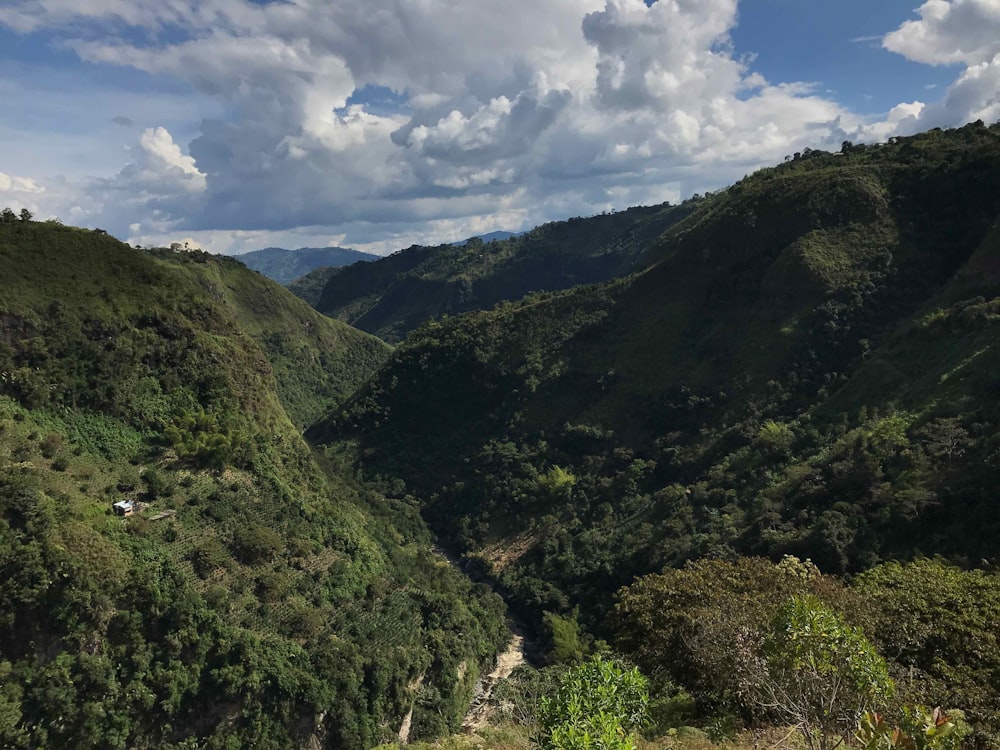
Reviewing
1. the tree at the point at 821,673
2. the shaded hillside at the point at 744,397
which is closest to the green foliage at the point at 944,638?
the tree at the point at 821,673

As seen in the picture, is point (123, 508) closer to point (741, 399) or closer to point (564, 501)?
point (564, 501)

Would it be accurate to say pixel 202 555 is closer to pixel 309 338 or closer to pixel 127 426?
pixel 127 426

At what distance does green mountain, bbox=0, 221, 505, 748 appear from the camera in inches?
1068

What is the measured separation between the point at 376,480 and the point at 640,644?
53364 millimetres

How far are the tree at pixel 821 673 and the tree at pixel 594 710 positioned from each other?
282 centimetres

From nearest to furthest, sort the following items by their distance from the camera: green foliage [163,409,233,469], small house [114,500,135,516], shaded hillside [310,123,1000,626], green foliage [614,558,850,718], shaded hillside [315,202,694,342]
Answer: green foliage [614,558,850,718] → small house [114,500,135,516] → shaded hillside [310,123,1000,626] → green foliage [163,409,233,469] → shaded hillside [315,202,694,342]

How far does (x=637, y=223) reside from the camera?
15750 centimetres

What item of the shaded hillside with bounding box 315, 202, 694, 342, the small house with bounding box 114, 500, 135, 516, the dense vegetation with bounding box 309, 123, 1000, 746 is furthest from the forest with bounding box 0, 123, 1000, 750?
the shaded hillside with bounding box 315, 202, 694, 342

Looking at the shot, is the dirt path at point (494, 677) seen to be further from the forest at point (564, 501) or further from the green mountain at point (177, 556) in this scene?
the green mountain at point (177, 556)

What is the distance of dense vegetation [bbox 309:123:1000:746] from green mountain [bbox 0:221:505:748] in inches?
496

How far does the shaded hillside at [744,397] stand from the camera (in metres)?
35.5

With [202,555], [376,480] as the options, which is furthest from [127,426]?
[376,480]

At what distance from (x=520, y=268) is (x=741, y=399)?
4576 inches

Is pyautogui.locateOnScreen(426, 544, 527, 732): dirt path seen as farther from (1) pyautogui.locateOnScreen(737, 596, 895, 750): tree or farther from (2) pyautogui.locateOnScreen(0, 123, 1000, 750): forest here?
(1) pyautogui.locateOnScreen(737, 596, 895, 750): tree
